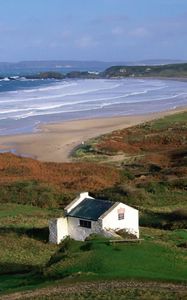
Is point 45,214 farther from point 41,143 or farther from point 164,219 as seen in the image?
point 41,143

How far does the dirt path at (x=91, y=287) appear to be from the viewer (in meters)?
16.9

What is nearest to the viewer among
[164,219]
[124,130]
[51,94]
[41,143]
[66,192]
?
[164,219]

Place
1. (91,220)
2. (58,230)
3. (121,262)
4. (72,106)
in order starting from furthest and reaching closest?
1. (72,106)
2. (58,230)
3. (91,220)
4. (121,262)

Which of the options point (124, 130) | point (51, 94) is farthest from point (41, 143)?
point (51, 94)

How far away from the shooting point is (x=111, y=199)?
36.2 meters

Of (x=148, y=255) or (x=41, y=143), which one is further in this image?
(x=41, y=143)

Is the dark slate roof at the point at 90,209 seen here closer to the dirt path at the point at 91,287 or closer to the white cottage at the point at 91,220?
the white cottage at the point at 91,220

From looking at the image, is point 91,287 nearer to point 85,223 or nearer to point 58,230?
point 85,223

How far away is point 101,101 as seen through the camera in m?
103

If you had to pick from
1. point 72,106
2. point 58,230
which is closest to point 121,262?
point 58,230

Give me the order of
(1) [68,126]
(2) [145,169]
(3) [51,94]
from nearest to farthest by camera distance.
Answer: (2) [145,169]
(1) [68,126]
(3) [51,94]

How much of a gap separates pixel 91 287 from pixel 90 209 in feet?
29.2

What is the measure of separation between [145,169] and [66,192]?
10387 mm

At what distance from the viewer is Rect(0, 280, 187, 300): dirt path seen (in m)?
16.9
